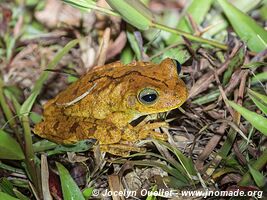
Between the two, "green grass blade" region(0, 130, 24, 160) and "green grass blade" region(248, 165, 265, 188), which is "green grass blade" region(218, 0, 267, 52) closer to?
"green grass blade" region(248, 165, 265, 188)

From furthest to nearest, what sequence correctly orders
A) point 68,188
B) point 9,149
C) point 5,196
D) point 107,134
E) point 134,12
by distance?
point 134,12, point 107,134, point 9,149, point 68,188, point 5,196

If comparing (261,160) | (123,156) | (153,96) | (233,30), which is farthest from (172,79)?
(233,30)

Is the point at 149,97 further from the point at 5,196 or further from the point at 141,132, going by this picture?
the point at 5,196

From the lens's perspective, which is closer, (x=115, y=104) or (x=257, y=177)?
(x=257, y=177)

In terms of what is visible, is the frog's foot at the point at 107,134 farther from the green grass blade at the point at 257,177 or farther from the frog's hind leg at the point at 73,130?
the green grass blade at the point at 257,177

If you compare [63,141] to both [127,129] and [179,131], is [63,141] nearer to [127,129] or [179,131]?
[127,129]

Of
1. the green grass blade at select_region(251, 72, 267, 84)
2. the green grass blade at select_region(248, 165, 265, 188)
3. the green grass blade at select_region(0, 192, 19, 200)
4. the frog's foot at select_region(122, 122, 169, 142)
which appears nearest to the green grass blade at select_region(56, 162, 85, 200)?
the green grass blade at select_region(0, 192, 19, 200)

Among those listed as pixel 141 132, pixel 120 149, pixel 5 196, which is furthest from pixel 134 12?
pixel 5 196

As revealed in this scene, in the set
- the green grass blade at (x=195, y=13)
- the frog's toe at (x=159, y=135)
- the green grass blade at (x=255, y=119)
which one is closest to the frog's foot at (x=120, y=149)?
the frog's toe at (x=159, y=135)
